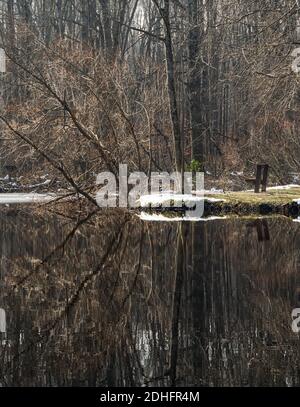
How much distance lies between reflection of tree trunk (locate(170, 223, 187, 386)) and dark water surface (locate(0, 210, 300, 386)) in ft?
0.04

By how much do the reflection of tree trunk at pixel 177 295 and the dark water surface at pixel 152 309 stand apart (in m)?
0.01

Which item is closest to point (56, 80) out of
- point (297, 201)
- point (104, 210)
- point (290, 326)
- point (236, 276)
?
point (104, 210)

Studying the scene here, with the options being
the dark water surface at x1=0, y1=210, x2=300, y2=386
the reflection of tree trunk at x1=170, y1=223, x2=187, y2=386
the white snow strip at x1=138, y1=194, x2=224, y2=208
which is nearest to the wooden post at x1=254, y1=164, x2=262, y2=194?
the white snow strip at x1=138, y1=194, x2=224, y2=208

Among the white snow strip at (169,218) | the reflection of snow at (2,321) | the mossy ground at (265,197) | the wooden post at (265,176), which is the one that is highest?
the wooden post at (265,176)

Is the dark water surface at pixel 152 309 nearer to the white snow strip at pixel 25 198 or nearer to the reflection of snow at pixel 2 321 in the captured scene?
the reflection of snow at pixel 2 321

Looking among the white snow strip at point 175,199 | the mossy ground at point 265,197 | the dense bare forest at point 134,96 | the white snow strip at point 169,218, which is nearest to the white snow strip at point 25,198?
the dense bare forest at point 134,96

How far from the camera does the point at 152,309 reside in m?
6.69

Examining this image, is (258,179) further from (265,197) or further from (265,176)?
(265,197)

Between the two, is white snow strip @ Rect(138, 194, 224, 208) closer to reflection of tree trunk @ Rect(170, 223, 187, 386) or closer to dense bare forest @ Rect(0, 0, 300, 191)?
dense bare forest @ Rect(0, 0, 300, 191)

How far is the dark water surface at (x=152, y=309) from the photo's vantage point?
4.88 metres

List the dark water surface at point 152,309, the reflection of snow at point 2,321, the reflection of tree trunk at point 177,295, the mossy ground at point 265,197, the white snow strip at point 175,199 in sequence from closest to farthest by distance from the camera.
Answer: the dark water surface at point 152,309
the reflection of tree trunk at point 177,295
the reflection of snow at point 2,321
the mossy ground at point 265,197
the white snow strip at point 175,199

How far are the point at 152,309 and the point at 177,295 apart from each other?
27.0 inches

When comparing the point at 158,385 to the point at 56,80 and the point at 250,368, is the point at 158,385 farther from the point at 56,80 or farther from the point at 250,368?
the point at 56,80

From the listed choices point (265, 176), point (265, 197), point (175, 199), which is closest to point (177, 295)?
point (175, 199)
